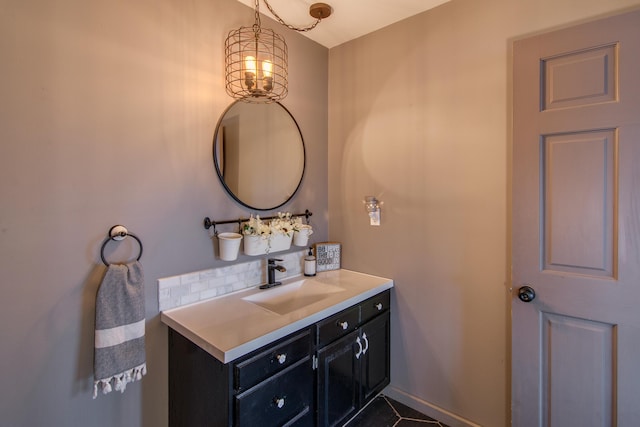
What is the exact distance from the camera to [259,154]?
202 centimetres

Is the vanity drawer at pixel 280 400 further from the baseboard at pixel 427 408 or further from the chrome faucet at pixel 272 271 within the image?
the baseboard at pixel 427 408

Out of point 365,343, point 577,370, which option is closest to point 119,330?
point 365,343

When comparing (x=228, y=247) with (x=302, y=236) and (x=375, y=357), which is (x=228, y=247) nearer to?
(x=302, y=236)

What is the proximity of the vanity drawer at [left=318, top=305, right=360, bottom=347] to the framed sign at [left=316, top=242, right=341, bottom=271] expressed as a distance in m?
0.53

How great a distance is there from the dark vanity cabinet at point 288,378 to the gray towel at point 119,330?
182 mm

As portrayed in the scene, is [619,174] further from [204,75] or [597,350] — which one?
[204,75]

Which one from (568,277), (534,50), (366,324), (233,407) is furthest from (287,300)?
(534,50)

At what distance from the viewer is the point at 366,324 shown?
1923mm

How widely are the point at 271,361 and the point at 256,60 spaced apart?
1.52 meters

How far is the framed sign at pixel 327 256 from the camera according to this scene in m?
2.31

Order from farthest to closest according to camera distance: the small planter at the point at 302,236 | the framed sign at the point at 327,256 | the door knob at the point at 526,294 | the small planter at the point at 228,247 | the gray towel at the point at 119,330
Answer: the framed sign at the point at 327,256 → the small planter at the point at 302,236 → the small planter at the point at 228,247 → the door knob at the point at 526,294 → the gray towel at the point at 119,330

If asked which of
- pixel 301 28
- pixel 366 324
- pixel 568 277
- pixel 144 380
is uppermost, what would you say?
pixel 301 28

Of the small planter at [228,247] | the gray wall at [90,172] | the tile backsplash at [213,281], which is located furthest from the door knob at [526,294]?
the gray wall at [90,172]

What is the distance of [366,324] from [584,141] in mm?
1408
